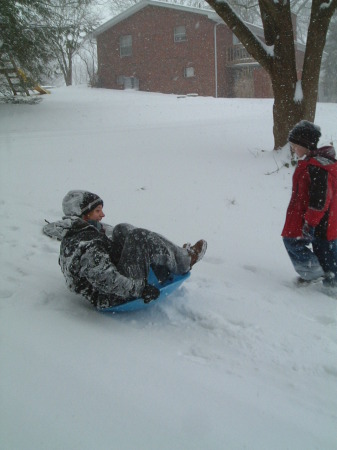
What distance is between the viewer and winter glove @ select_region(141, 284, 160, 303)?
107 inches

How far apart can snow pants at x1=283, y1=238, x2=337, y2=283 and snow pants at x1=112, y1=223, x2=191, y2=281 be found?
993 mm

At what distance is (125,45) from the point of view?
2842cm

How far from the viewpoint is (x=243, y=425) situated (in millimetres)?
1879

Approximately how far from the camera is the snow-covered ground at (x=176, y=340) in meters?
1.82

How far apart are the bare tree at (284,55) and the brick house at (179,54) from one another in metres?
18.3

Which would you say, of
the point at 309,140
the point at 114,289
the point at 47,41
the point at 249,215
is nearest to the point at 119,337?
the point at 114,289

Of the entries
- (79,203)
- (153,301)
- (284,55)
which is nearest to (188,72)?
(284,55)

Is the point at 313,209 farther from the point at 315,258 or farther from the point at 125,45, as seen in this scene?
the point at 125,45

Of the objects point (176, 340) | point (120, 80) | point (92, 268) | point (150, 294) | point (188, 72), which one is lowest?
point (176, 340)

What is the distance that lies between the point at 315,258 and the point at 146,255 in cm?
150

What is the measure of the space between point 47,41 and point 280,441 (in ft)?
42.0

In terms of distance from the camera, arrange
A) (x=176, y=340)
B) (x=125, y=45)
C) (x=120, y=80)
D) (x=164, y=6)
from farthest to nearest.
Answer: (x=120, y=80) < (x=125, y=45) < (x=164, y=6) < (x=176, y=340)

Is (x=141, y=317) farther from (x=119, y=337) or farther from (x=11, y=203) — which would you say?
(x=11, y=203)

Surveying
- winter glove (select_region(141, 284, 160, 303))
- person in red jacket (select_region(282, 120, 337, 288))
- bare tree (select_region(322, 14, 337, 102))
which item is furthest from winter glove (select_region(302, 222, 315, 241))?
bare tree (select_region(322, 14, 337, 102))
